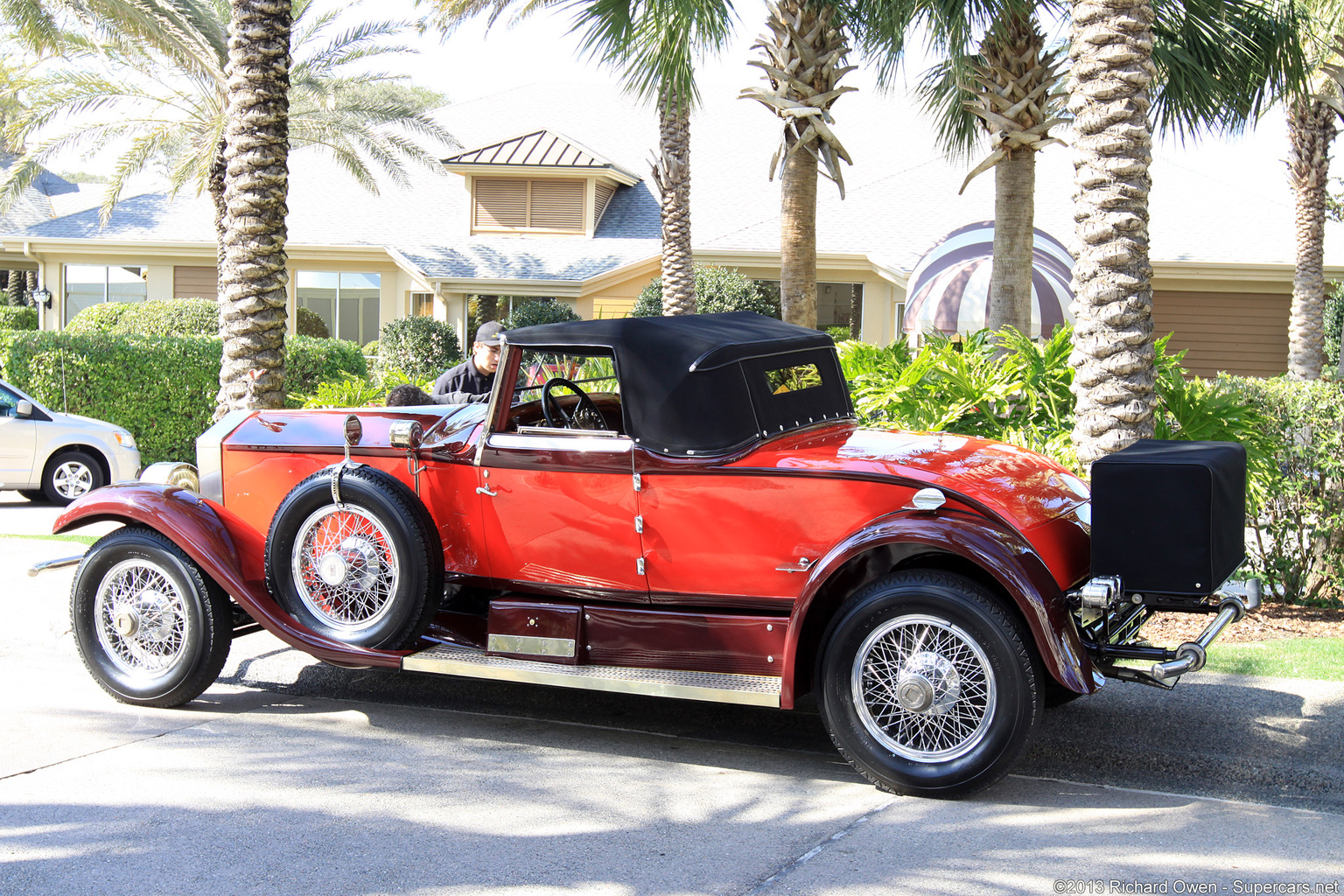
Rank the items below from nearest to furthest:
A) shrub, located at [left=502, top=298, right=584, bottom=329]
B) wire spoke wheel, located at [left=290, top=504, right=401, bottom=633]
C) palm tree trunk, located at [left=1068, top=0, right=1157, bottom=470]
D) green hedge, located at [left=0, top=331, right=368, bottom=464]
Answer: wire spoke wheel, located at [left=290, top=504, right=401, bottom=633] → palm tree trunk, located at [left=1068, top=0, right=1157, bottom=470] → green hedge, located at [left=0, top=331, right=368, bottom=464] → shrub, located at [left=502, top=298, right=584, bottom=329]

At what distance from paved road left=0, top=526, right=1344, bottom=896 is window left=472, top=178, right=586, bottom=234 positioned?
2093 cm

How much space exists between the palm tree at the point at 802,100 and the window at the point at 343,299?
52.2 feet

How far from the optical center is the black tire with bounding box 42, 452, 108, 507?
13383 mm

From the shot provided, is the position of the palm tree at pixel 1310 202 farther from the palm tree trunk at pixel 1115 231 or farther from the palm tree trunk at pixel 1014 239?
the palm tree trunk at pixel 1115 231

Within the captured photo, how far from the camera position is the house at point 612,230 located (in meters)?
22.8

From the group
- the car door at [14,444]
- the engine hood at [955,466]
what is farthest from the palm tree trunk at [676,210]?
the engine hood at [955,466]

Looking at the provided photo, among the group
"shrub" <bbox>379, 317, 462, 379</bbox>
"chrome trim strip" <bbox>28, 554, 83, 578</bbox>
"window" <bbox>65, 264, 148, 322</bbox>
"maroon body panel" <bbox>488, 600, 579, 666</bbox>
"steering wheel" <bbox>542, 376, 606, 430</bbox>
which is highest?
"window" <bbox>65, 264, 148, 322</bbox>

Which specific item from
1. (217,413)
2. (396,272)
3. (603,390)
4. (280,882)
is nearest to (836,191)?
(396,272)

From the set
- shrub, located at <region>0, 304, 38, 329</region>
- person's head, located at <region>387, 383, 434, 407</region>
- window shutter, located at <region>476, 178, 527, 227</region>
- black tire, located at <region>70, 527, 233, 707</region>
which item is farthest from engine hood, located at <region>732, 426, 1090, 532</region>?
shrub, located at <region>0, 304, 38, 329</region>

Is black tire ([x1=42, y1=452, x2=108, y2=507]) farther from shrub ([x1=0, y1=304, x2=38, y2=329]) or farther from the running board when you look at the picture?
shrub ([x1=0, y1=304, x2=38, y2=329])

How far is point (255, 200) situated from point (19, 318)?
26.9 m

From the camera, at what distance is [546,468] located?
204 inches

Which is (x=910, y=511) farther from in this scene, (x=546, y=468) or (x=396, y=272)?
(x=396, y=272)

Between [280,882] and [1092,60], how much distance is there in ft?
21.3
